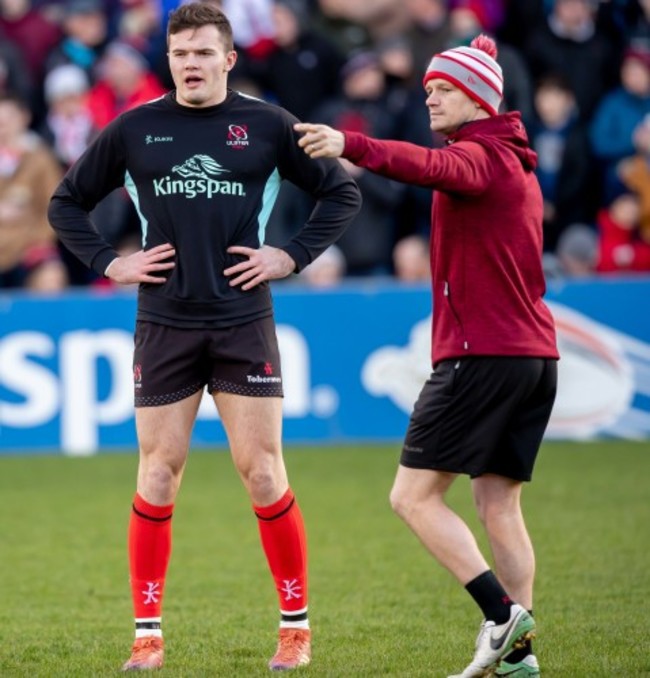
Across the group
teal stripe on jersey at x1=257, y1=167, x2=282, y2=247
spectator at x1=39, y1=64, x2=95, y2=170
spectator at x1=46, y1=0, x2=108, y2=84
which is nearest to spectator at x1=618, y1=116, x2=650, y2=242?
spectator at x1=39, y1=64, x2=95, y2=170

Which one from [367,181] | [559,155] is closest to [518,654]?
[367,181]

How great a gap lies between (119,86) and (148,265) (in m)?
9.50

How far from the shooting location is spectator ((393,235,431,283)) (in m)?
15.0

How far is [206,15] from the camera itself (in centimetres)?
636

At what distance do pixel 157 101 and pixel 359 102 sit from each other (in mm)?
8865

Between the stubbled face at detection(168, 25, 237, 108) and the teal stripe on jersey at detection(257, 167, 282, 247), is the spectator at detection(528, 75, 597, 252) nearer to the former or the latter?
the teal stripe on jersey at detection(257, 167, 282, 247)

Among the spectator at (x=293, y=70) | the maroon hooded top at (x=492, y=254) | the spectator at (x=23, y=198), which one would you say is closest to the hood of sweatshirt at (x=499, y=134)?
the maroon hooded top at (x=492, y=254)

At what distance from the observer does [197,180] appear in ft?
21.0

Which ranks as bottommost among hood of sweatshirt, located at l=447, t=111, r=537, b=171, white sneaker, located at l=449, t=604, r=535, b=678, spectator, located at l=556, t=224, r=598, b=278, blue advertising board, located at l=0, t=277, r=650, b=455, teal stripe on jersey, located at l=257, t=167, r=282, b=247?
blue advertising board, located at l=0, t=277, r=650, b=455

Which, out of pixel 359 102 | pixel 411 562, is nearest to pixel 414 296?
pixel 359 102

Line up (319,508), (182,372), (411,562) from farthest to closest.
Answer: (319,508), (411,562), (182,372)

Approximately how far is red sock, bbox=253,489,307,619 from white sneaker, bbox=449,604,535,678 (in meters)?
0.89

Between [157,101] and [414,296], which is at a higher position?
[157,101]

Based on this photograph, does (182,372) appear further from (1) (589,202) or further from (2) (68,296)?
(1) (589,202)
